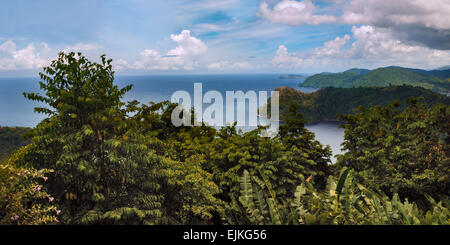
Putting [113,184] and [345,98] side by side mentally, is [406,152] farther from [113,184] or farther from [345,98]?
[345,98]

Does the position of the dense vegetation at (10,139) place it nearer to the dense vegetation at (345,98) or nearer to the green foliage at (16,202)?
the green foliage at (16,202)

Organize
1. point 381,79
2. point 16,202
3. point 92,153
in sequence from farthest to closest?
point 381,79 → point 92,153 → point 16,202

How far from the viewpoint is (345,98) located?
79.6 m

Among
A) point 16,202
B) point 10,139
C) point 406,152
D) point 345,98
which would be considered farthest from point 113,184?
point 345,98

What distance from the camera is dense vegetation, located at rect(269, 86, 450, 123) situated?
71.9 m

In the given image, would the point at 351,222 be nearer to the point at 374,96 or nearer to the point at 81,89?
the point at 81,89

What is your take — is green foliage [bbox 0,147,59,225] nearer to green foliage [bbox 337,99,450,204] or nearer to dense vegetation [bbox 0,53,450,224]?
dense vegetation [bbox 0,53,450,224]

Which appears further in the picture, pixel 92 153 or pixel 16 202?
pixel 92 153

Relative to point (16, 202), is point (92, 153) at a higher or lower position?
higher

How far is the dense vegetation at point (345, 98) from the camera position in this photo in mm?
71938

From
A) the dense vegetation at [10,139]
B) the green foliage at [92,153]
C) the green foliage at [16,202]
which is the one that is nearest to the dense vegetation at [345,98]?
the dense vegetation at [10,139]

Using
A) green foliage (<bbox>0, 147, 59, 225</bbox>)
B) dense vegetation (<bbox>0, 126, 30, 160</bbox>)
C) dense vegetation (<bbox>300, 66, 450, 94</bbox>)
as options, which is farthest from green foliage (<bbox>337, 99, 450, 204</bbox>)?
dense vegetation (<bbox>300, 66, 450, 94</bbox>)
